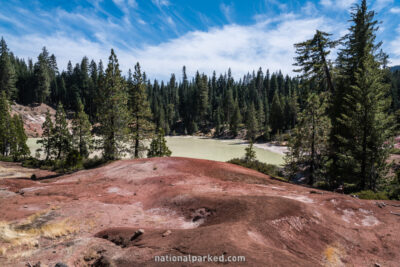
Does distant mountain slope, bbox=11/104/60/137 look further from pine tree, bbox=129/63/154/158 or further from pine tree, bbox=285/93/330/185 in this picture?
pine tree, bbox=285/93/330/185

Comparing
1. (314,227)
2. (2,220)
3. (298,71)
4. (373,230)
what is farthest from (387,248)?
(298,71)

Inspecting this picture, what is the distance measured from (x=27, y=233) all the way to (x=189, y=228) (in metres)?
5.67

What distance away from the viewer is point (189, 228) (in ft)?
27.0

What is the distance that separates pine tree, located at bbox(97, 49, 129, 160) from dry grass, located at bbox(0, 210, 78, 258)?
1724 cm

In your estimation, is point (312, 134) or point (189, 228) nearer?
point (189, 228)

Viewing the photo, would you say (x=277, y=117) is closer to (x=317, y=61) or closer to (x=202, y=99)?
(x=202, y=99)

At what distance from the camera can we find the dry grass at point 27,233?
6188 mm

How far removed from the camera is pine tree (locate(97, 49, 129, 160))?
25312mm

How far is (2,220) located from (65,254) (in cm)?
465

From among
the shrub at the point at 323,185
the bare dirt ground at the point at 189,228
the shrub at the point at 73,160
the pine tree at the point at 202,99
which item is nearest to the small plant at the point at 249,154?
the shrub at the point at 323,185

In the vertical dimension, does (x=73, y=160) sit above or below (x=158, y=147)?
below

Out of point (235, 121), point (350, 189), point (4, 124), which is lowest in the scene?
point (350, 189)

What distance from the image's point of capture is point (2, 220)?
8.25 m

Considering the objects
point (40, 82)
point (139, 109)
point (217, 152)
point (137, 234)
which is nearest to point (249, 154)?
point (139, 109)
